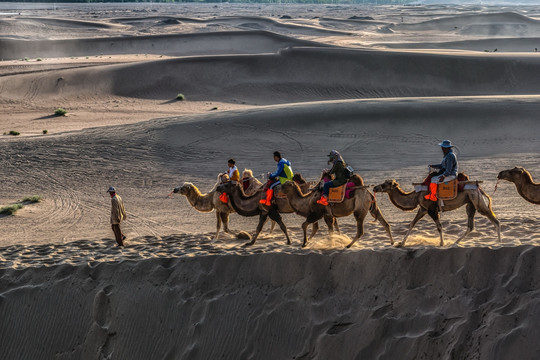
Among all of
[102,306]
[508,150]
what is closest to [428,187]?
[102,306]

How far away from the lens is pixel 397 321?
9.93 m

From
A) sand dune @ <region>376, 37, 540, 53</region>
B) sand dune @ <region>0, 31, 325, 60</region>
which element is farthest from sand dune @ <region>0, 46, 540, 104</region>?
sand dune @ <region>376, 37, 540, 53</region>

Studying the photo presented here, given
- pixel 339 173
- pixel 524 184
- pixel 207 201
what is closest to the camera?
pixel 339 173

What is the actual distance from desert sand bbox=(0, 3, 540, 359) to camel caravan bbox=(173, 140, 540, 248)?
56 cm

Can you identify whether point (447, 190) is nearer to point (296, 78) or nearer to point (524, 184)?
point (524, 184)

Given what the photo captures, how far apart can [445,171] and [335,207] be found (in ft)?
6.70

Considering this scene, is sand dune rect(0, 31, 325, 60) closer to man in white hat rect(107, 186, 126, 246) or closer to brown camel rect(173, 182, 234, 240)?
brown camel rect(173, 182, 234, 240)

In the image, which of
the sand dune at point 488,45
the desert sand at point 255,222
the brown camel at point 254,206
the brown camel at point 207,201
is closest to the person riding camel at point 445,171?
the desert sand at point 255,222

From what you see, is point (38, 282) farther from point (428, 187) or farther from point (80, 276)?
point (428, 187)

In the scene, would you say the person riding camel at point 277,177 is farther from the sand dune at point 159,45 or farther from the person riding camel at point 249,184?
the sand dune at point 159,45

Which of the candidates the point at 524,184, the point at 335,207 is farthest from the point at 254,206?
the point at 524,184

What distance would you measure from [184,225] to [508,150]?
1196cm

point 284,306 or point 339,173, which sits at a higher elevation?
point 339,173

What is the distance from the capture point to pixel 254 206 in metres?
14.3
